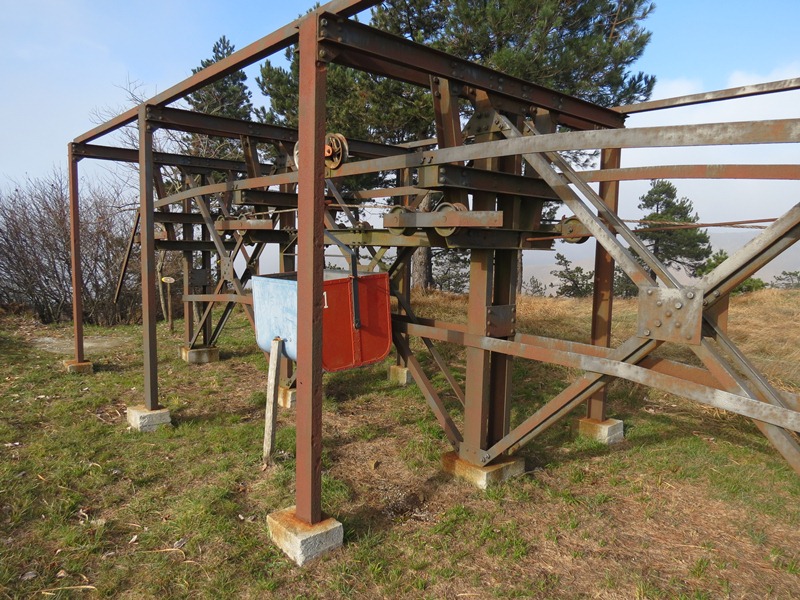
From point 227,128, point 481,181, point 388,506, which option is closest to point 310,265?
point 481,181

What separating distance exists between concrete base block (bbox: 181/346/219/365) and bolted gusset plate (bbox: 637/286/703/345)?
680 cm

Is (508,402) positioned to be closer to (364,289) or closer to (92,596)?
(364,289)

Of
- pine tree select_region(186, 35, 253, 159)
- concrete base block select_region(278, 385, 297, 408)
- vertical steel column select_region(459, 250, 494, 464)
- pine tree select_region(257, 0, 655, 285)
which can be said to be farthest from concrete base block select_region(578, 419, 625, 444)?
pine tree select_region(186, 35, 253, 159)

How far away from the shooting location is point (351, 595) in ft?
9.37

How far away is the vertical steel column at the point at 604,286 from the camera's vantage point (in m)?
5.02

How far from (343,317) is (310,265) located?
3.56 feet

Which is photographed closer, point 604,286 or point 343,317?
point 343,317

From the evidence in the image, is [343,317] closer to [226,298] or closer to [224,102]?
[226,298]

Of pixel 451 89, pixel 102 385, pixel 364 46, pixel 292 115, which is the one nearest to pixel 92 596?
pixel 364 46

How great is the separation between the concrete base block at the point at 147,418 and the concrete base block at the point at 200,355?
2.70 meters

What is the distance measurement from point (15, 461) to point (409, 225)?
3.77 m

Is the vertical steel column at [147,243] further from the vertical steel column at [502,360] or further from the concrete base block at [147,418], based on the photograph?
the vertical steel column at [502,360]

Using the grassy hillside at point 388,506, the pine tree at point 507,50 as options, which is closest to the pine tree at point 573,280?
the pine tree at point 507,50

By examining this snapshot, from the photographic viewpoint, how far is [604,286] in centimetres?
506
